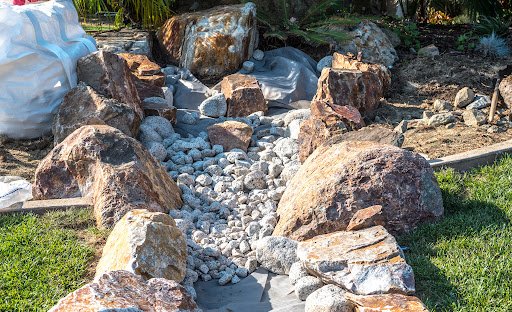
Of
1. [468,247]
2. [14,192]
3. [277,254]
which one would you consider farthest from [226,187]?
[468,247]

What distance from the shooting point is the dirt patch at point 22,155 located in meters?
5.99

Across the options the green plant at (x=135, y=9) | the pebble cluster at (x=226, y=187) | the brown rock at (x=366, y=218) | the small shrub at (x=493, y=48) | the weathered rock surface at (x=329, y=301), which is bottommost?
the pebble cluster at (x=226, y=187)

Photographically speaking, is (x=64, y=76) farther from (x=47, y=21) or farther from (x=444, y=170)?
(x=444, y=170)

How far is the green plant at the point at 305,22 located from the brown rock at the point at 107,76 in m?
2.74

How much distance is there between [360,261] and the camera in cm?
397

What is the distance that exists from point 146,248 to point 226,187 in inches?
72.1

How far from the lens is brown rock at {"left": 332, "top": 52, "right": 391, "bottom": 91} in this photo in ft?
24.6

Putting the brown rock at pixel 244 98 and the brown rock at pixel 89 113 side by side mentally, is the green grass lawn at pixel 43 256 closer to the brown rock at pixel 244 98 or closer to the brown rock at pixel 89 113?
the brown rock at pixel 89 113

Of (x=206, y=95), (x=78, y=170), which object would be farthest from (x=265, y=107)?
(x=78, y=170)

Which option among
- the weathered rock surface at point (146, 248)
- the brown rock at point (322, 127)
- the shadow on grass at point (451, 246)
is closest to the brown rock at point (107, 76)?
the brown rock at point (322, 127)

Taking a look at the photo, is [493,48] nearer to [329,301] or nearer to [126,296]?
[329,301]

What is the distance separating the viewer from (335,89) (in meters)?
7.07

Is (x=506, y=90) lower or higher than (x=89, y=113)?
lower

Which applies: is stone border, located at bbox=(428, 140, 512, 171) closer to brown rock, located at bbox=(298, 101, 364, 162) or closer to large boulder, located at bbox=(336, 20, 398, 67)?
brown rock, located at bbox=(298, 101, 364, 162)
